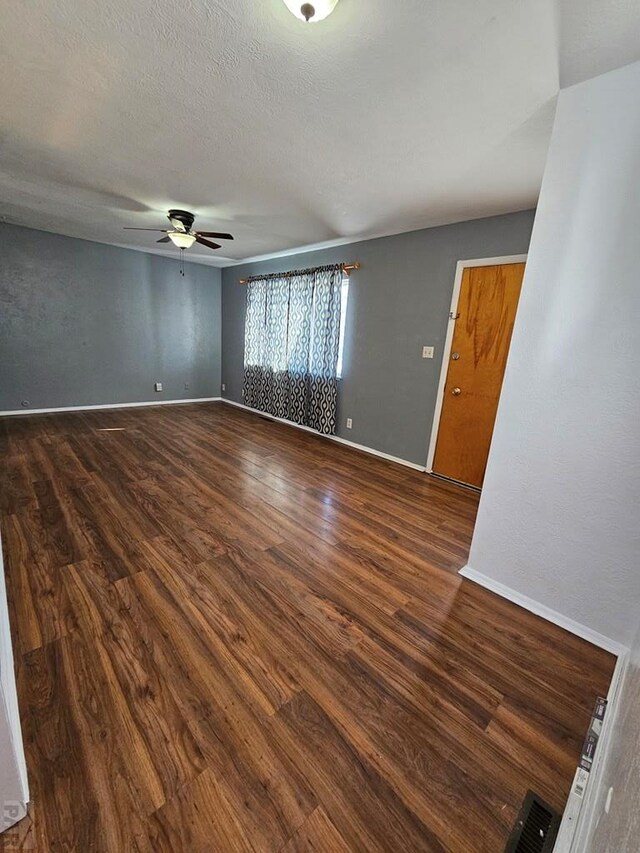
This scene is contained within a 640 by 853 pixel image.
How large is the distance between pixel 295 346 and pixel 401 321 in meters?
1.67

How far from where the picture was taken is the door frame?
2843mm

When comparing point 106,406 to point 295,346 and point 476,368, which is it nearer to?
point 295,346

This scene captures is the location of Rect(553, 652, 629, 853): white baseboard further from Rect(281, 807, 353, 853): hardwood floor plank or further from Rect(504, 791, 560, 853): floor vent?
Rect(281, 807, 353, 853): hardwood floor plank

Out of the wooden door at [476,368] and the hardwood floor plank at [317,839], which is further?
the wooden door at [476,368]

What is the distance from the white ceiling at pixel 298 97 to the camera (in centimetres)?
122

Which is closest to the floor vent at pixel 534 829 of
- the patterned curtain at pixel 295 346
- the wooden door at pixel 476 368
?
the wooden door at pixel 476 368

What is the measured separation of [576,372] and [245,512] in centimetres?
218

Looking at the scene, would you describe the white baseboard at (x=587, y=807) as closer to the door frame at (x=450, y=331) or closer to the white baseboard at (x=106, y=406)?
the door frame at (x=450, y=331)

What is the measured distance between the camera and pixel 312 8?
1.12 metres

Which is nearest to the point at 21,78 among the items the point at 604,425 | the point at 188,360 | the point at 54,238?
the point at 604,425

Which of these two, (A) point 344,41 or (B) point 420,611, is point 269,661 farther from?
(A) point 344,41

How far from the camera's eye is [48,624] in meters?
1.47

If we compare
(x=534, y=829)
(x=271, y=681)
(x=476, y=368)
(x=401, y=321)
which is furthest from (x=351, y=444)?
(x=534, y=829)

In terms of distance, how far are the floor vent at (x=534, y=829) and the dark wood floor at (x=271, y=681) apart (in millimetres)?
30
